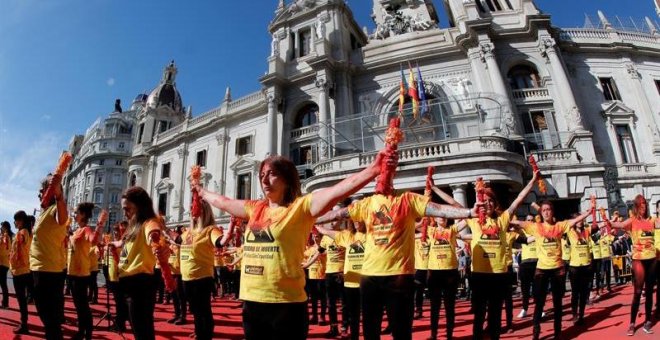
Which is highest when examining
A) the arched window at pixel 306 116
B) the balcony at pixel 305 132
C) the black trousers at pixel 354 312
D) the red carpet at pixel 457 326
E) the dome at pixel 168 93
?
the dome at pixel 168 93

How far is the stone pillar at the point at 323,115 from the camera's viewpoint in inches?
866

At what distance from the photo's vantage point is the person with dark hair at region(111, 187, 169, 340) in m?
3.96

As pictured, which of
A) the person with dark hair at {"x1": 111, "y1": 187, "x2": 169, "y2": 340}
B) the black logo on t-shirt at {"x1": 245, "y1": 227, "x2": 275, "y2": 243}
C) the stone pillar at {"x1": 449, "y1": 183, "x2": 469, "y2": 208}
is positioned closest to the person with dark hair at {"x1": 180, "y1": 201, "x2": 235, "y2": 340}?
the person with dark hair at {"x1": 111, "y1": 187, "x2": 169, "y2": 340}

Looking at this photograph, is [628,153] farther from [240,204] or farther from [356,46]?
[240,204]

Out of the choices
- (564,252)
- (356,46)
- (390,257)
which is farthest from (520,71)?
(390,257)

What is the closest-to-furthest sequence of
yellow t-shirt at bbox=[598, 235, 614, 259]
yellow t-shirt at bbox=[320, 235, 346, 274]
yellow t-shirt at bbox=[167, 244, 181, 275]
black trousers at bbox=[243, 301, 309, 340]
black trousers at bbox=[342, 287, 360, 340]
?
1. black trousers at bbox=[243, 301, 309, 340]
2. black trousers at bbox=[342, 287, 360, 340]
3. yellow t-shirt at bbox=[320, 235, 346, 274]
4. yellow t-shirt at bbox=[167, 244, 181, 275]
5. yellow t-shirt at bbox=[598, 235, 614, 259]

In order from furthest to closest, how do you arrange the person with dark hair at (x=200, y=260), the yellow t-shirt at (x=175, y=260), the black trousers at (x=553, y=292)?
the yellow t-shirt at (x=175, y=260)
the black trousers at (x=553, y=292)
the person with dark hair at (x=200, y=260)

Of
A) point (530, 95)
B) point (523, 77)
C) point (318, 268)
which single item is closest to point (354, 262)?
point (318, 268)

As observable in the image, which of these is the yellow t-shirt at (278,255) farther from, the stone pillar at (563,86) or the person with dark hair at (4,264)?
the stone pillar at (563,86)

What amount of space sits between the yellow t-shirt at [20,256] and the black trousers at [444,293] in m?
7.15

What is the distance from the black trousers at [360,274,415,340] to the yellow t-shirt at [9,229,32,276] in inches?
254

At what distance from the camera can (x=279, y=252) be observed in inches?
101

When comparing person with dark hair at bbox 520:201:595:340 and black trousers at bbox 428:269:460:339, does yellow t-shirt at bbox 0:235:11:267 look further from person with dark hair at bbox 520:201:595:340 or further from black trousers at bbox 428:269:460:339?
person with dark hair at bbox 520:201:595:340

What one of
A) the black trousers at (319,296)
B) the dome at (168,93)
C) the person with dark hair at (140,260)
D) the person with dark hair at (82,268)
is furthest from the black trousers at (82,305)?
the dome at (168,93)
